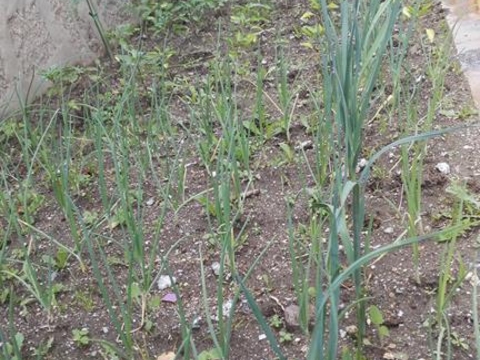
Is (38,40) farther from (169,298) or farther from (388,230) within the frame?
(388,230)

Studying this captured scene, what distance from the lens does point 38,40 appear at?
307 cm

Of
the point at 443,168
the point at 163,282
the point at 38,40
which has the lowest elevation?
the point at 443,168

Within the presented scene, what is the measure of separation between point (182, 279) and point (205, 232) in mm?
195

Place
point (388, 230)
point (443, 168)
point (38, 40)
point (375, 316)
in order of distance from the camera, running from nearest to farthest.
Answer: point (375, 316) → point (388, 230) → point (443, 168) → point (38, 40)

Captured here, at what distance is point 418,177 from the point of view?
75.7 inches

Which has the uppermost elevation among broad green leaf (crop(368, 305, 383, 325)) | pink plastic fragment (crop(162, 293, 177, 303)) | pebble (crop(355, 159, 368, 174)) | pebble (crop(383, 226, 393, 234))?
pink plastic fragment (crop(162, 293, 177, 303))

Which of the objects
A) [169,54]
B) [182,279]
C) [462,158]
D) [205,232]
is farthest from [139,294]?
[169,54]

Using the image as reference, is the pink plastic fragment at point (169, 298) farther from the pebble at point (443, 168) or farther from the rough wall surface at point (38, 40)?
the rough wall surface at point (38, 40)

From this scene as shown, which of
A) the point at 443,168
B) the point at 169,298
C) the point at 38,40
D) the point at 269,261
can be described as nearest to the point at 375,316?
the point at 269,261

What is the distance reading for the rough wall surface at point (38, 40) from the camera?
2887mm

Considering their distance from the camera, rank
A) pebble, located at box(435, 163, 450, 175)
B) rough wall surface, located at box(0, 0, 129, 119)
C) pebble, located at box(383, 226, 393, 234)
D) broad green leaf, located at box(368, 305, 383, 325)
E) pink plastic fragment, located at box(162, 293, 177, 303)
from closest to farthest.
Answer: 1. broad green leaf, located at box(368, 305, 383, 325)
2. pink plastic fragment, located at box(162, 293, 177, 303)
3. pebble, located at box(383, 226, 393, 234)
4. pebble, located at box(435, 163, 450, 175)
5. rough wall surface, located at box(0, 0, 129, 119)

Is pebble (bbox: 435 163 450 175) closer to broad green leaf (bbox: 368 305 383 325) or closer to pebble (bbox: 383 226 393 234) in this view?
pebble (bbox: 383 226 393 234)

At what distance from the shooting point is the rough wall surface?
2887mm

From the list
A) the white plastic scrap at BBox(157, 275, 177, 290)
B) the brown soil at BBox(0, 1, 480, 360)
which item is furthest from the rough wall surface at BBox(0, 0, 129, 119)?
the white plastic scrap at BBox(157, 275, 177, 290)
